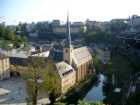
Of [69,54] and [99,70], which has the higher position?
[69,54]

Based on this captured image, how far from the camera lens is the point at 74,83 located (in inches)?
1117

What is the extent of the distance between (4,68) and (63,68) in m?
8.84

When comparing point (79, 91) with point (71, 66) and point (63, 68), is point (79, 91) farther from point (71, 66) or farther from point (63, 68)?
point (71, 66)

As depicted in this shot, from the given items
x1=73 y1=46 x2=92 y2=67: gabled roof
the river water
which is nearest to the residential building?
x1=73 y1=46 x2=92 y2=67: gabled roof

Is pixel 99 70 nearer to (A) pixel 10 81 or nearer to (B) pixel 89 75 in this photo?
(B) pixel 89 75

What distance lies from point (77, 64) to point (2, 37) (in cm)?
3085

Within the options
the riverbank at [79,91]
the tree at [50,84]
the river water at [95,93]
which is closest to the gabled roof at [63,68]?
the riverbank at [79,91]

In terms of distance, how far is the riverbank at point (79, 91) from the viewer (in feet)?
74.9

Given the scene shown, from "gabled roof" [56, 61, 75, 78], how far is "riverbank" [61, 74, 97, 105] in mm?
1777

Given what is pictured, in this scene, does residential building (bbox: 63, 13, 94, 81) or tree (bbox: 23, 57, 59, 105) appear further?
residential building (bbox: 63, 13, 94, 81)

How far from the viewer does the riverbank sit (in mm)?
22844

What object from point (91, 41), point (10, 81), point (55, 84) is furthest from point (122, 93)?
point (91, 41)

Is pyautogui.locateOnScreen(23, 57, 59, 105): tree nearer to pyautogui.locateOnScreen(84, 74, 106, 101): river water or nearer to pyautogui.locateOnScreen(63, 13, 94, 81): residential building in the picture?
pyautogui.locateOnScreen(84, 74, 106, 101): river water

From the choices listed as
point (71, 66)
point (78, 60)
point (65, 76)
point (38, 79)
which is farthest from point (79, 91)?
point (38, 79)
